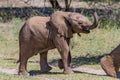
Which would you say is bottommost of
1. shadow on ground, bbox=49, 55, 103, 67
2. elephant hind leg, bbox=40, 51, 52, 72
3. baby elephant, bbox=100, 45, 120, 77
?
shadow on ground, bbox=49, 55, 103, 67

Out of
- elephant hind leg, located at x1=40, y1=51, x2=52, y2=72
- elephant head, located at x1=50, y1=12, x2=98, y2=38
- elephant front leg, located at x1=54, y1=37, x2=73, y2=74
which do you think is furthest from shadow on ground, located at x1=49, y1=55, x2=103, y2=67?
elephant head, located at x1=50, y1=12, x2=98, y2=38

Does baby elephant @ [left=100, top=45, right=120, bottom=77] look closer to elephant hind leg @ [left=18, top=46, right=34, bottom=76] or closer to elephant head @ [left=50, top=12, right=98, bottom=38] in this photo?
elephant head @ [left=50, top=12, right=98, bottom=38]

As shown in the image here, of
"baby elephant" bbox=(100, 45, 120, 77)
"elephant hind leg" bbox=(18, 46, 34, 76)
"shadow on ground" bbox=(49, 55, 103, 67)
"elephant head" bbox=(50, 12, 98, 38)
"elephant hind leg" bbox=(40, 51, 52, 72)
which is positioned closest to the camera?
"baby elephant" bbox=(100, 45, 120, 77)

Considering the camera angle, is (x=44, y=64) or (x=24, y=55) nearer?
(x=24, y=55)

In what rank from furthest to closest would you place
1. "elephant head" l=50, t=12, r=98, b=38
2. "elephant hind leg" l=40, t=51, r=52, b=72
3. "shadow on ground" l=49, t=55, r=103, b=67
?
"shadow on ground" l=49, t=55, r=103, b=67, "elephant hind leg" l=40, t=51, r=52, b=72, "elephant head" l=50, t=12, r=98, b=38

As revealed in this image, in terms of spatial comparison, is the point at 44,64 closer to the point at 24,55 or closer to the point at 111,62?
the point at 24,55

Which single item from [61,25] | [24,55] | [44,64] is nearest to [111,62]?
[61,25]

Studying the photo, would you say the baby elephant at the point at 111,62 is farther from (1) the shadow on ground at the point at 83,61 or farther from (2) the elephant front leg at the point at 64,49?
(1) the shadow on ground at the point at 83,61

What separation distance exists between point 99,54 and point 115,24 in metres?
3.73

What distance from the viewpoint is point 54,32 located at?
10430mm

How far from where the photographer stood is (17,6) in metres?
29.6

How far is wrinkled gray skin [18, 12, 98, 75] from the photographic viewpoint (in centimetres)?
1037

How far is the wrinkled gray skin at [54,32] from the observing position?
408 inches

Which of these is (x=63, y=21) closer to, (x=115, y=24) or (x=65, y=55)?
(x=65, y=55)
